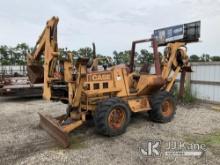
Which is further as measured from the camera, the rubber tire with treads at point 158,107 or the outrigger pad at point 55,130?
the rubber tire with treads at point 158,107

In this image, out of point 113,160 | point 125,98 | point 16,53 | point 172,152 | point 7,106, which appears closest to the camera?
point 113,160

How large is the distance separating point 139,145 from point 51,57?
8.59 ft

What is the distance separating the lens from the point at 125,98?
6.11 meters

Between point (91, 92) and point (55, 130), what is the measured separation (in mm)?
1117

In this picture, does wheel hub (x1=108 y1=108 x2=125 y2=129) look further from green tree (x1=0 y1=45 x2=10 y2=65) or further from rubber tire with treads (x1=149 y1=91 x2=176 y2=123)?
green tree (x1=0 y1=45 x2=10 y2=65)

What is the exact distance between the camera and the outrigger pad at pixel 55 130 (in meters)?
4.79

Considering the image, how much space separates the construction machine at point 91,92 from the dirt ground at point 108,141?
261mm

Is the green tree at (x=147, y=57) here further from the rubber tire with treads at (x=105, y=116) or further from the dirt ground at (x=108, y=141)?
the rubber tire with treads at (x=105, y=116)

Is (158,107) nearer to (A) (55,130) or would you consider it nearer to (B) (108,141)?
(B) (108,141)

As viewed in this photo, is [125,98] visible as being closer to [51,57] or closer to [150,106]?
[150,106]

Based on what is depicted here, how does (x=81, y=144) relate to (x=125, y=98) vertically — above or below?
below

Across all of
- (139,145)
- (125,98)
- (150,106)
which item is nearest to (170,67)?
(150,106)

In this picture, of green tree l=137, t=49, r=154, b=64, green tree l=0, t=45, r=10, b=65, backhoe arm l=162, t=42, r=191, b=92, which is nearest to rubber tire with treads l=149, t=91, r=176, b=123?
backhoe arm l=162, t=42, r=191, b=92

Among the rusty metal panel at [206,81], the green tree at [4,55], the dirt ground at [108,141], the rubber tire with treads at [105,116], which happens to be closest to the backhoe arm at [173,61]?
the dirt ground at [108,141]
